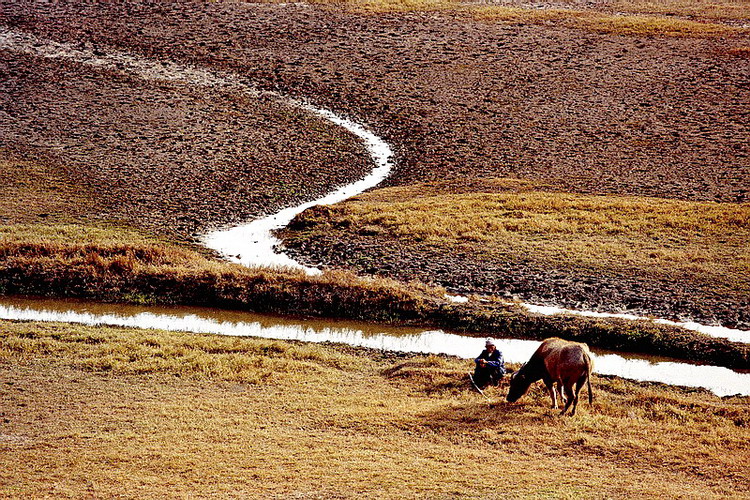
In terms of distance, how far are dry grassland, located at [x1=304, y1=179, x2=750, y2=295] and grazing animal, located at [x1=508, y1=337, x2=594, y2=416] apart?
41.2 feet

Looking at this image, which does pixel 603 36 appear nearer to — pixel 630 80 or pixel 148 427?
pixel 630 80

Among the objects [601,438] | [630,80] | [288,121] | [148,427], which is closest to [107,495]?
[148,427]

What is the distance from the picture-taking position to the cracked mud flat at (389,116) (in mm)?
38156

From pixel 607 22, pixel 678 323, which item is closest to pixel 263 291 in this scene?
pixel 678 323

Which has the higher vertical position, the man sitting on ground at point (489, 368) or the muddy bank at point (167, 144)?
the muddy bank at point (167, 144)

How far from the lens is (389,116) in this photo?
5306 cm

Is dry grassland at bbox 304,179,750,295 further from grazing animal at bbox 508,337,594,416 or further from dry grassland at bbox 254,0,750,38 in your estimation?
dry grassland at bbox 254,0,750,38

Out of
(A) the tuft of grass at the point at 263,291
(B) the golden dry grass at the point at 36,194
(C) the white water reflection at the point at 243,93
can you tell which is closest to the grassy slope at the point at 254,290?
(A) the tuft of grass at the point at 263,291

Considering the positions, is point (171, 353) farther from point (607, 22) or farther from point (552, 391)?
point (607, 22)

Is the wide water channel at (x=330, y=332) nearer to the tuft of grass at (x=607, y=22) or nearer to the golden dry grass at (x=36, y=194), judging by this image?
the golden dry grass at (x=36, y=194)

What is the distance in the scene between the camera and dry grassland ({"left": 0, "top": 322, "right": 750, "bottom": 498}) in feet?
49.3

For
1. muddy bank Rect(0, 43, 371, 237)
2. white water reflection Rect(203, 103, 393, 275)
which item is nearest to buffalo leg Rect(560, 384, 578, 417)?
white water reflection Rect(203, 103, 393, 275)

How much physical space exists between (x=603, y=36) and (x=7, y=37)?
4635cm

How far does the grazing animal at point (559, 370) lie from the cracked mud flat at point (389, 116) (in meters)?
9.79
